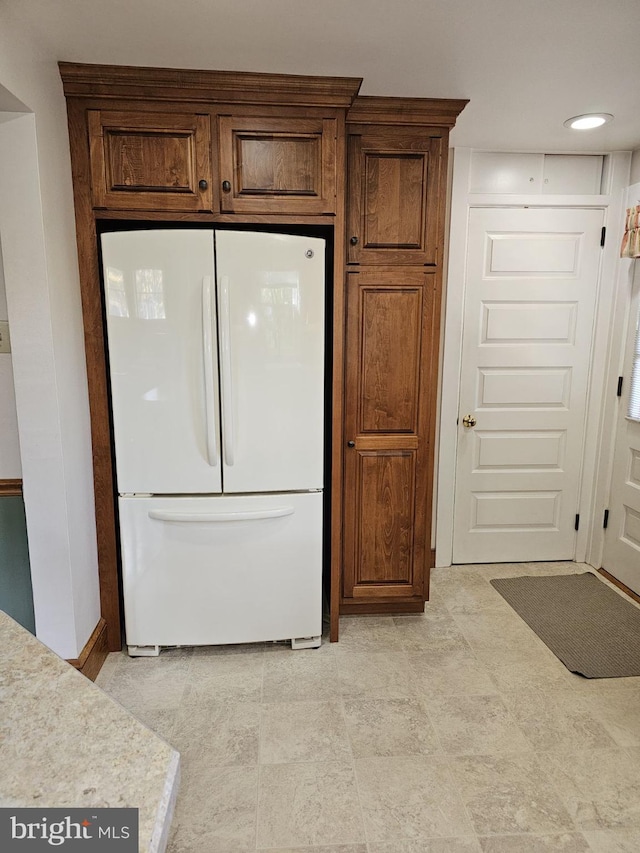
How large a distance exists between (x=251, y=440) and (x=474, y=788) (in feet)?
4.86

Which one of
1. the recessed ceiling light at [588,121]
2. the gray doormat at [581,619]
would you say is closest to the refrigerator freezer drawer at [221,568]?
the gray doormat at [581,619]

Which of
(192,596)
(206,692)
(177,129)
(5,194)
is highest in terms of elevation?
(177,129)

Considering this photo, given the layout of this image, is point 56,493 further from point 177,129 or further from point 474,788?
point 474,788

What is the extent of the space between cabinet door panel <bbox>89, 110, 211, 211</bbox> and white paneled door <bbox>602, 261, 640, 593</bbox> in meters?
2.43

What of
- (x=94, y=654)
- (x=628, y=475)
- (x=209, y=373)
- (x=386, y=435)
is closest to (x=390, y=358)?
(x=386, y=435)

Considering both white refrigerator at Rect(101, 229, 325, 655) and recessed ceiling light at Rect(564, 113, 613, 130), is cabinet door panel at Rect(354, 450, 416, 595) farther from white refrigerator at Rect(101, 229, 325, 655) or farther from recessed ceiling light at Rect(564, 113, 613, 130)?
recessed ceiling light at Rect(564, 113, 613, 130)

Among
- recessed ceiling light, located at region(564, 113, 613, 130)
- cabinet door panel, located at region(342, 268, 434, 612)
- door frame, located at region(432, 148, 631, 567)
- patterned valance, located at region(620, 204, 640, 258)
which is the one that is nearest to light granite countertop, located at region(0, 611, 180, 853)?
cabinet door panel, located at region(342, 268, 434, 612)

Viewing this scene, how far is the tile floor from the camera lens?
1.60 meters

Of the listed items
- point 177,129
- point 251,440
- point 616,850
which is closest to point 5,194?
point 177,129

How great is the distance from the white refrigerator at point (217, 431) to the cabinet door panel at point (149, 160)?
175 mm

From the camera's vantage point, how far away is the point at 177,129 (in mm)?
2152

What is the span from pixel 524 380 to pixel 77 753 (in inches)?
121

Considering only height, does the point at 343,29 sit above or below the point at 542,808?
above

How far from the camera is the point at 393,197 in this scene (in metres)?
2.44
